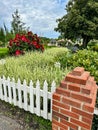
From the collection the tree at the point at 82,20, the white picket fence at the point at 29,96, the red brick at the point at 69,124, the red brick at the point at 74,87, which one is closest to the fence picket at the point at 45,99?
the white picket fence at the point at 29,96

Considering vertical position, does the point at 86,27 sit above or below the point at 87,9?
below

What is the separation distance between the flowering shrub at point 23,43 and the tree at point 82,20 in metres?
11.8

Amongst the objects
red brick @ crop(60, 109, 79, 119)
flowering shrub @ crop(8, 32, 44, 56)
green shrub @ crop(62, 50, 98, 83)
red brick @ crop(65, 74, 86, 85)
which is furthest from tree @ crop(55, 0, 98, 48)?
red brick @ crop(60, 109, 79, 119)

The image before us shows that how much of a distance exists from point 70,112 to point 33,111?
140 cm

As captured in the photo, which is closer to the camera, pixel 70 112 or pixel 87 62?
pixel 70 112

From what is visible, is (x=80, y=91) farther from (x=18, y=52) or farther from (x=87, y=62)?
(x=18, y=52)

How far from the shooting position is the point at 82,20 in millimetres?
19391

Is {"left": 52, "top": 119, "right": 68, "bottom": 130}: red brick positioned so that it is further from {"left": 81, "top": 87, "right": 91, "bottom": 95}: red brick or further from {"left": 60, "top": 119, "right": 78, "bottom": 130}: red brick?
{"left": 81, "top": 87, "right": 91, "bottom": 95}: red brick

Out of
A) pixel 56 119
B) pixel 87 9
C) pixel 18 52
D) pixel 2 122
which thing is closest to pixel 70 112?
pixel 56 119

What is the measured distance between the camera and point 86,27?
19.7 meters

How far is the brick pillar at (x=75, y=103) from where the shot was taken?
206cm

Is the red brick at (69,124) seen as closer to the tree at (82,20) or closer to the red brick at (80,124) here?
the red brick at (80,124)

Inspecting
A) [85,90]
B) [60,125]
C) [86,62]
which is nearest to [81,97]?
[85,90]

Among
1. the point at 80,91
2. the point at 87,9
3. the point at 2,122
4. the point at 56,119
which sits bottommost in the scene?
the point at 2,122
